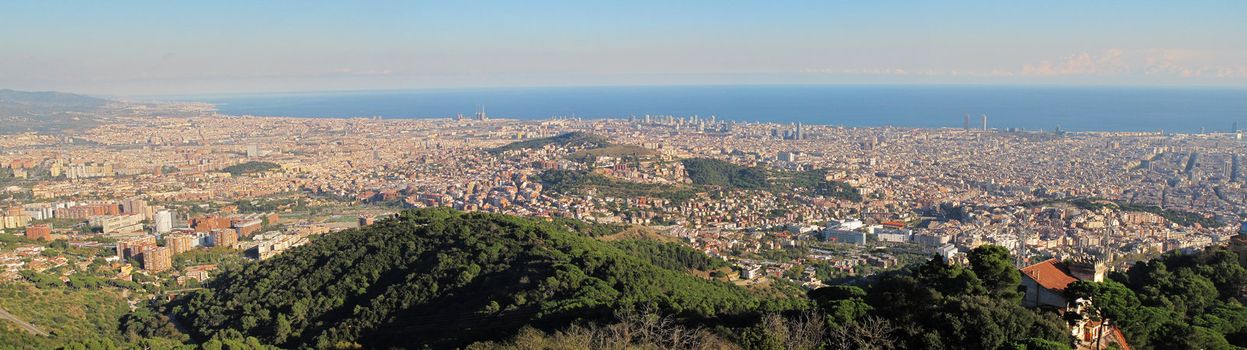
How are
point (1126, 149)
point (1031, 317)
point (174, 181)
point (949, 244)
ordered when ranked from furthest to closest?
point (1126, 149) → point (174, 181) → point (949, 244) → point (1031, 317)

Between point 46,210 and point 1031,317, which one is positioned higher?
point 1031,317

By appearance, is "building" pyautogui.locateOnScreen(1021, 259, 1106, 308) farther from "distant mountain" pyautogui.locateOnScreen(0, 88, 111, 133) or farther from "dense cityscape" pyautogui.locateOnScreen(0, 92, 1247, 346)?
"distant mountain" pyautogui.locateOnScreen(0, 88, 111, 133)

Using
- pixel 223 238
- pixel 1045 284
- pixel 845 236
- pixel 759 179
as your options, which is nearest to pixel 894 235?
pixel 845 236

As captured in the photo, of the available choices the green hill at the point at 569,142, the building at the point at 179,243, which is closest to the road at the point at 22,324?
the building at the point at 179,243

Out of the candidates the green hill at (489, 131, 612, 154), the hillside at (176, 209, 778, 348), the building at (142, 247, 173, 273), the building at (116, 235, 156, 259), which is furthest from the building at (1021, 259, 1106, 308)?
the green hill at (489, 131, 612, 154)

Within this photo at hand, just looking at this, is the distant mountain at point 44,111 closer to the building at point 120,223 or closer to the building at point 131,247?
the building at point 120,223

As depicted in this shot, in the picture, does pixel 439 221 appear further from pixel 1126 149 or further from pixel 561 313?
pixel 1126 149

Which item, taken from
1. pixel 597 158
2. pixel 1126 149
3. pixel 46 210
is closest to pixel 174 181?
pixel 46 210
